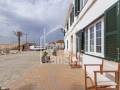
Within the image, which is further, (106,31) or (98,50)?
(98,50)

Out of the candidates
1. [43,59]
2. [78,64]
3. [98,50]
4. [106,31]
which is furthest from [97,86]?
[43,59]

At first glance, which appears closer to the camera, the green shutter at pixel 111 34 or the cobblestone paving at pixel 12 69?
the green shutter at pixel 111 34

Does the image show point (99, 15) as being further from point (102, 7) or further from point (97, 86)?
point (97, 86)

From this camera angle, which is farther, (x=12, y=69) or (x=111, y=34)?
(x=12, y=69)

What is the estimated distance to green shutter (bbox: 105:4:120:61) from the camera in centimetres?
668

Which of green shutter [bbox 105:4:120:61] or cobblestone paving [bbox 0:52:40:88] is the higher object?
green shutter [bbox 105:4:120:61]

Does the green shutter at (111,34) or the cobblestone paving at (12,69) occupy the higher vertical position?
the green shutter at (111,34)

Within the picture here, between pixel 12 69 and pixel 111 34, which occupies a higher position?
pixel 111 34

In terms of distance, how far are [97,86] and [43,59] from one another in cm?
1817

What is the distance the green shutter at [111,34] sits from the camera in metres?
6.68

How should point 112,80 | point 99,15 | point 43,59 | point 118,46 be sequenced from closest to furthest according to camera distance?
point 118,46 < point 112,80 < point 99,15 < point 43,59

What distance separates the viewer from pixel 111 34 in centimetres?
717

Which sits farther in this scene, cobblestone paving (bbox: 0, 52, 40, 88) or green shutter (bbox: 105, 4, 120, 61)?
cobblestone paving (bbox: 0, 52, 40, 88)

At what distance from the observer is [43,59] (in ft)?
80.9
